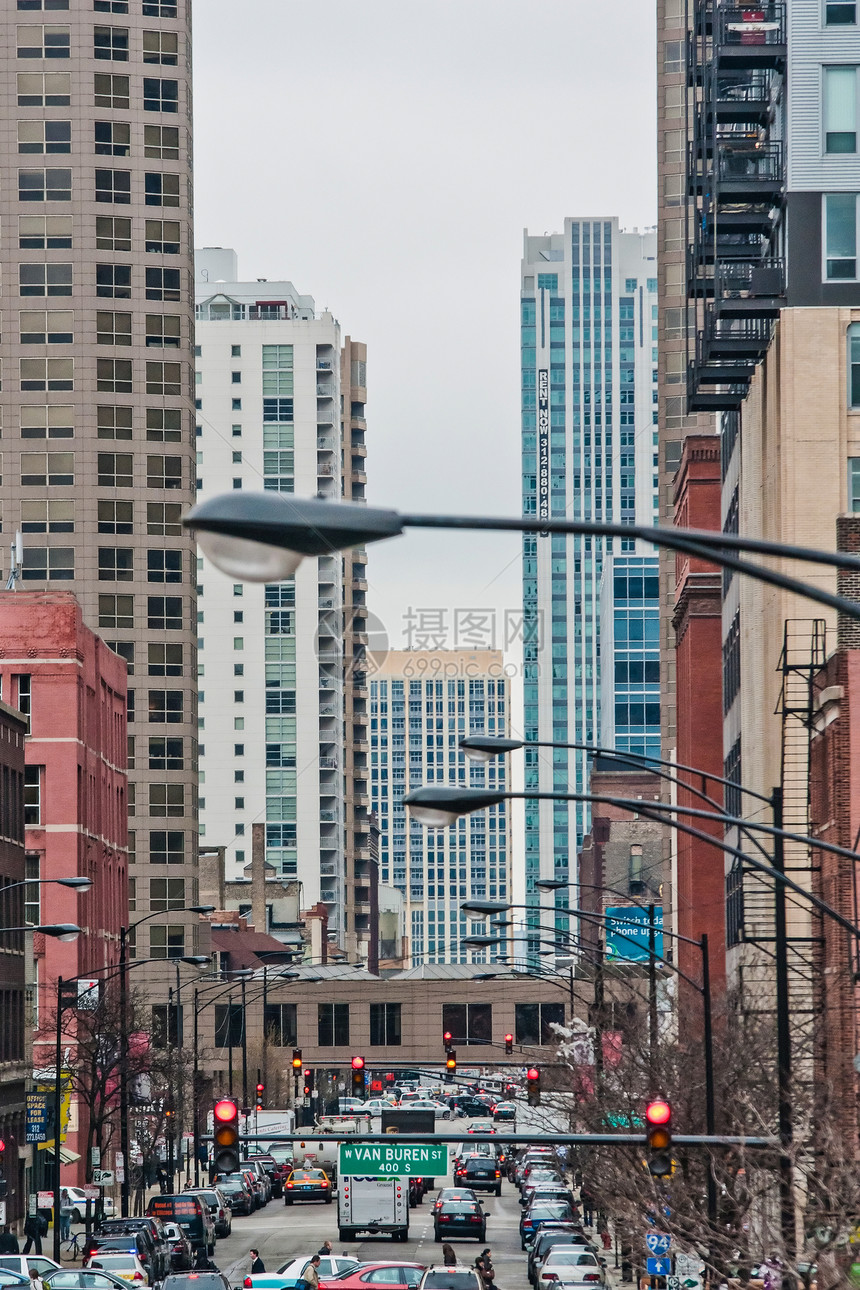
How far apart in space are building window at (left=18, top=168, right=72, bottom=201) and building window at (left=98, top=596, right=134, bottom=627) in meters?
24.5

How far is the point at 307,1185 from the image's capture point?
91.8 metres

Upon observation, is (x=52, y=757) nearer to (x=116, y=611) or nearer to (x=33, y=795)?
(x=33, y=795)

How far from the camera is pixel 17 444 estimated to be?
142 meters

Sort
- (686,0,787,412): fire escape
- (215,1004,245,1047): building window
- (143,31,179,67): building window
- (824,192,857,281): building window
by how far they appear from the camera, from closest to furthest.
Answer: (824,192,857,281): building window
(686,0,787,412): fire escape
(143,31,179,67): building window
(215,1004,245,1047): building window

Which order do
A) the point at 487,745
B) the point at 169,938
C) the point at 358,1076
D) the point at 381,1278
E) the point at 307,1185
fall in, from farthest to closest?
1. the point at 169,938
2. the point at 307,1185
3. the point at 358,1076
4. the point at 381,1278
5. the point at 487,745

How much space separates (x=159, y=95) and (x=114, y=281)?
38.6ft

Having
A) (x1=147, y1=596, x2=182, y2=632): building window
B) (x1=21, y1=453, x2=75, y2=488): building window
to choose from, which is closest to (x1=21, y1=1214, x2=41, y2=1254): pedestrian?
(x1=147, y1=596, x2=182, y2=632): building window

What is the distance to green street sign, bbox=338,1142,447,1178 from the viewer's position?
6950cm

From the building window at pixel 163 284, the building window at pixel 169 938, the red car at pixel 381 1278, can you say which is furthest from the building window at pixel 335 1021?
the red car at pixel 381 1278

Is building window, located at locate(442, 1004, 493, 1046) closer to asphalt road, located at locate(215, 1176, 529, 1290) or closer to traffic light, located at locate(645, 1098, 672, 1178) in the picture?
asphalt road, located at locate(215, 1176, 529, 1290)

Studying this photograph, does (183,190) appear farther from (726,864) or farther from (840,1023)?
(840,1023)

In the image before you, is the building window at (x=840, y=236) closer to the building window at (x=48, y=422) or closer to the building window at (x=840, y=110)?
the building window at (x=840, y=110)

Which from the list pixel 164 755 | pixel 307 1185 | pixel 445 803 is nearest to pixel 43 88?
pixel 164 755

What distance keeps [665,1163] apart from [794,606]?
40947 mm
